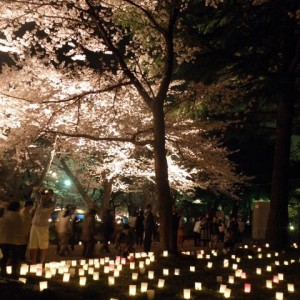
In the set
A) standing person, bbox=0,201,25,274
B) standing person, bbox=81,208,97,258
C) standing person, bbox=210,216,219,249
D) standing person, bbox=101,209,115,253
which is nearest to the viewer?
standing person, bbox=0,201,25,274

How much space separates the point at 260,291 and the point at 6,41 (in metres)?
10.3

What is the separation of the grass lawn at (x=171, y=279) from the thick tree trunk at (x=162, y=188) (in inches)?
22.0

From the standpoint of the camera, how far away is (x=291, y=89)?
520 inches

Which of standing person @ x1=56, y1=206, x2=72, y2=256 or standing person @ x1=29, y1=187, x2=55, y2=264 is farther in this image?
standing person @ x1=56, y1=206, x2=72, y2=256

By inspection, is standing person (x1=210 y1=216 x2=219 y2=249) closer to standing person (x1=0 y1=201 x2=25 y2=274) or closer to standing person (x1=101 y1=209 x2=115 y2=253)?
standing person (x1=101 y1=209 x2=115 y2=253)

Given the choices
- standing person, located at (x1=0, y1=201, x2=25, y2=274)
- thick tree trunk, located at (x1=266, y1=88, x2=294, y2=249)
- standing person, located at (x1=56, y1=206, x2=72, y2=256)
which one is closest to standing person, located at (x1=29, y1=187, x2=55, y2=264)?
standing person, located at (x1=0, y1=201, x2=25, y2=274)

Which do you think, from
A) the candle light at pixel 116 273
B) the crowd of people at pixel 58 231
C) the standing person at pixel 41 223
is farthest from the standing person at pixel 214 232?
the candle light at pixel 116 273

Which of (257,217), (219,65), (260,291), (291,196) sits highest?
(219,65)

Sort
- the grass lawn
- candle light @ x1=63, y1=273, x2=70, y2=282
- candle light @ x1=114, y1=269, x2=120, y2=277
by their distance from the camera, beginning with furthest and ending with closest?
candle light @ x1=114, y1=269, x2=120, y2=277 → candle light @ x1=63, y1=273, x2=70, y2=282 → the grass lawn

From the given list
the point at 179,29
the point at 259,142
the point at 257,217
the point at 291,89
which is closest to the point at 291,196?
the point at 259,142

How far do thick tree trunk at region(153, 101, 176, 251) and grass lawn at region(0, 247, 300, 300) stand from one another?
1.84ft

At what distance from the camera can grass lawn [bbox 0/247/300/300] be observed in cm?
688

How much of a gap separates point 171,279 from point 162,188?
297 cm

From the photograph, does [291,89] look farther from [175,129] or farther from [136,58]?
[136,58]
